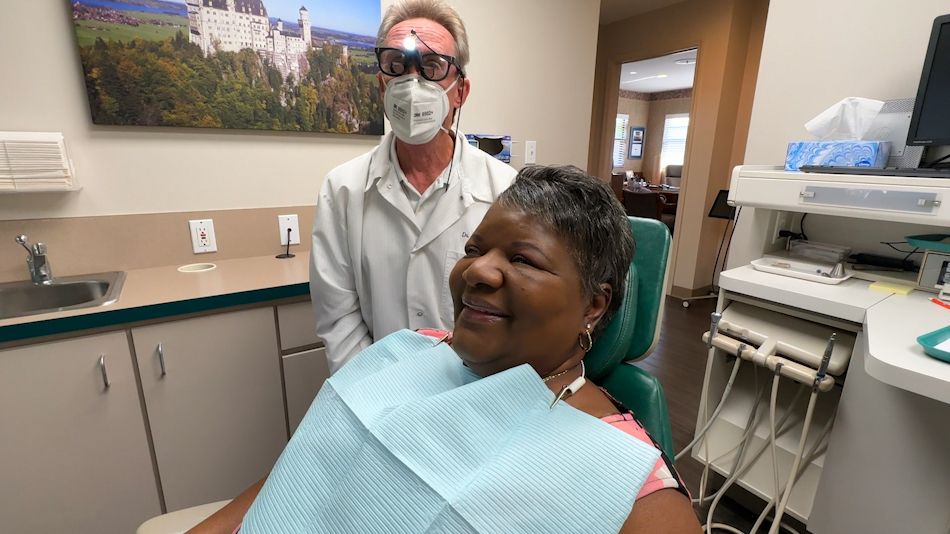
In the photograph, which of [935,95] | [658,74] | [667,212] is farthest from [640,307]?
[658,74]

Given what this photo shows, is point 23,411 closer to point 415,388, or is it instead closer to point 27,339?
point 27,339

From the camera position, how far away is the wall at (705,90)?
3.43 meters

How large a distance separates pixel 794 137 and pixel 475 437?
1.98 m

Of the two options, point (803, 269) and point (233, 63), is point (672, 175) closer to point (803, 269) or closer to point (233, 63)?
point (803, 269)

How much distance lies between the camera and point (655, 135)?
10.4 m

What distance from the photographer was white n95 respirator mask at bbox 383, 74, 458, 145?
1089 mm

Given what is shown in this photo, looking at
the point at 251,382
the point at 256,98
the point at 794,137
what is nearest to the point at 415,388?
the point at 251,382

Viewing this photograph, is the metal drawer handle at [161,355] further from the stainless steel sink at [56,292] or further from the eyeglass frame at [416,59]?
the eyeglass frame at [416,59]

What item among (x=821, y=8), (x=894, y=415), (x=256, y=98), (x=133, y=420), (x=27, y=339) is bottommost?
(x=133, y=420)

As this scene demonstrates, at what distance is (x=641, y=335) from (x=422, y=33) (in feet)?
2.94

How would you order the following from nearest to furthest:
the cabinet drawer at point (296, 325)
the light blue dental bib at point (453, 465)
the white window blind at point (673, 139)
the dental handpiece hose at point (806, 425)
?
the light blue dental bib at point (453, 465), the dental handpiece hose at point (806, 425), the cabinet drawer at point (296, 325), the white window blind at point (673, 139)

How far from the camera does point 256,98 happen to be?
1.69 meters

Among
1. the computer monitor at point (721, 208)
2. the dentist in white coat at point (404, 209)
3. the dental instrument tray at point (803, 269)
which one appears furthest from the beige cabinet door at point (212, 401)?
the computer monitor at point (721, 208)

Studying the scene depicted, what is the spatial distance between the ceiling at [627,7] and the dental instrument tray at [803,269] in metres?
3.09
